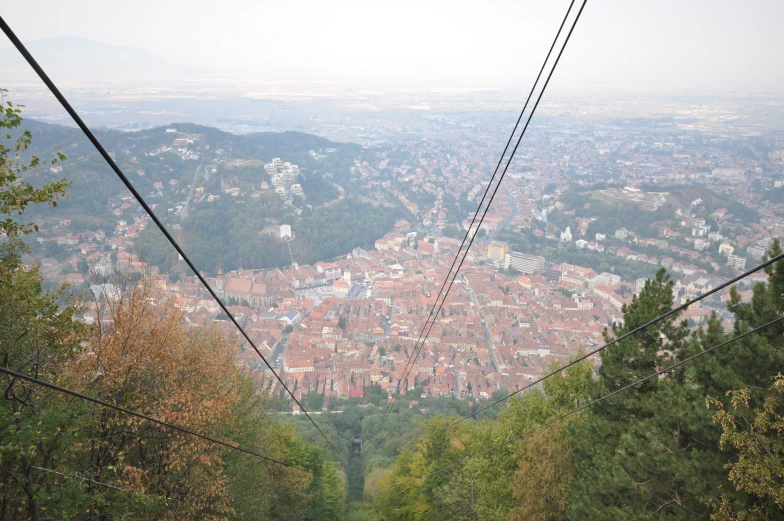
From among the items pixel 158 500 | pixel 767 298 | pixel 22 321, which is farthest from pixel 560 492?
pixel 22 321

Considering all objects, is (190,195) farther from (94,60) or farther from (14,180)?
(14,180)

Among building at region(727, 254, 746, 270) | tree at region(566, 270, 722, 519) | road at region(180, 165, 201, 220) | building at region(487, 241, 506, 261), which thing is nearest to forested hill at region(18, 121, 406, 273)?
road at region(180, 165, 201, 220)

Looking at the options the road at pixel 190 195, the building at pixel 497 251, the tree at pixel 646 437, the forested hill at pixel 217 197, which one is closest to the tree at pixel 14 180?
the tree at pixel 646 437

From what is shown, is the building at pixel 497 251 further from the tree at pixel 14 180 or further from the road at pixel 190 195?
the tree at pixel 14 180

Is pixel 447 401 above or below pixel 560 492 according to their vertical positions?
below

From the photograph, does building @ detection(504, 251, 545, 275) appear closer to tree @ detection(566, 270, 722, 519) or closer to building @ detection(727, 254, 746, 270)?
building @ detection(727, 254, 746, 270)

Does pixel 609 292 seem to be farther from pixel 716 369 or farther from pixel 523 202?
pixel 716 369
